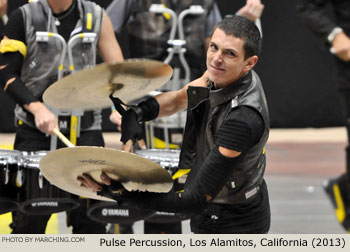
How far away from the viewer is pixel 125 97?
10.4 feet

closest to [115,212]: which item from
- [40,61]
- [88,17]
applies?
[40,61]

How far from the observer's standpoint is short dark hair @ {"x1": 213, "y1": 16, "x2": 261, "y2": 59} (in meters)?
2.86

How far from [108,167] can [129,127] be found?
0.34 m

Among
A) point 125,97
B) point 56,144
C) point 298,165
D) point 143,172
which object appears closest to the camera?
point 143,172

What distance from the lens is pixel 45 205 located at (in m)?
3.97

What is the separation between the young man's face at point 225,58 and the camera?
2.85 meters

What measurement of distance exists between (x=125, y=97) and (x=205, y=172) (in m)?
0.56

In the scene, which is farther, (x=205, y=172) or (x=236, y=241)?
(x=236, y=241)

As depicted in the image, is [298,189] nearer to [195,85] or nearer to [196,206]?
[195,85]

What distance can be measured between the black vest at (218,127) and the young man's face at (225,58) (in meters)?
0.05

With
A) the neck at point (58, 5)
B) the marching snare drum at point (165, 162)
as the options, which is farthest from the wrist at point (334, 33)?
the neck at point (58, 5)

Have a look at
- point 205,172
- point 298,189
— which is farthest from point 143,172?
point 298,189

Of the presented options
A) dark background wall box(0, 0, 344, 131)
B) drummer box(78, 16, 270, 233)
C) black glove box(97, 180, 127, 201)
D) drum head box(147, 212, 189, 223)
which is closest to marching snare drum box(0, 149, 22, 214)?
drum head box(147, 212, 189, 223)

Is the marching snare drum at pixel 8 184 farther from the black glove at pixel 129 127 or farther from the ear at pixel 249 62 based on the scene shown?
the ear at pixel 249 62
